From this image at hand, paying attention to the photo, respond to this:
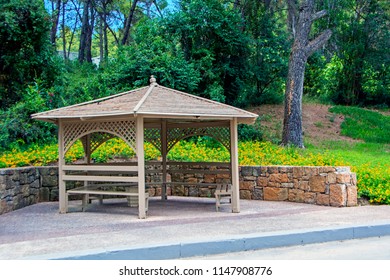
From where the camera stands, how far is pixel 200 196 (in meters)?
13.9

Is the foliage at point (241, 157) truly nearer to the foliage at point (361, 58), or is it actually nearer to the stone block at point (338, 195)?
the stone block at point (338, 195)

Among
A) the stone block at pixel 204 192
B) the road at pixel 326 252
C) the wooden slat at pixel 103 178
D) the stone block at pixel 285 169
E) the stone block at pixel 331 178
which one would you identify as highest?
the stone block at pixel 285 169

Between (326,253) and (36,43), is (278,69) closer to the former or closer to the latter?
(36,43)

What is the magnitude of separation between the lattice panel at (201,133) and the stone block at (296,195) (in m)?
1.97

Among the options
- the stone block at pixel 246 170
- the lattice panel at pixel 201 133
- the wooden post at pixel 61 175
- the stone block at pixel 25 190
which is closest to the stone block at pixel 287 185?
the stone block at pixel 246 170

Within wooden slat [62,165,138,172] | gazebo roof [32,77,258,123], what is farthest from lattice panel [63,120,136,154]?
wooden slat [62,165,138,172]

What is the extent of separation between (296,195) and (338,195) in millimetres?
1263

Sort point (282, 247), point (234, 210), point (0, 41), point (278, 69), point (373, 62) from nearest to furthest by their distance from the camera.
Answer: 1. point (282, 247)
2. point (234, 210)
3. point (0, 41)
4. point (278, 69)
5. point (373, 62)

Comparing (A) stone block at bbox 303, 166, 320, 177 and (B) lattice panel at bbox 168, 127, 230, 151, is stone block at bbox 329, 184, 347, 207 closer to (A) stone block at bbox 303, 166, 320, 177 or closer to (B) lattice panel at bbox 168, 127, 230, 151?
(A) stone block at bbox 303, 166, 320, 177

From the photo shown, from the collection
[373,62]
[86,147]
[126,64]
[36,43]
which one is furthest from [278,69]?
[86,147]

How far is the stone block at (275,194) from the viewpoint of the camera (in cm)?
1234

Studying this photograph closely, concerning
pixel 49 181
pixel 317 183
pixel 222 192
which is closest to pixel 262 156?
pixel 317 183

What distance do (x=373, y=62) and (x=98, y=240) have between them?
2306 centimetres

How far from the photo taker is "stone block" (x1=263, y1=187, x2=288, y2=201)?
40.5 ft
